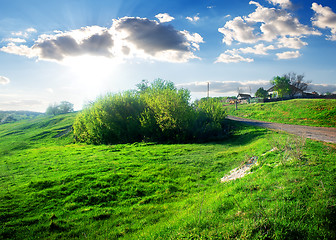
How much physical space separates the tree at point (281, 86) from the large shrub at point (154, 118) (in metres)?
62.0

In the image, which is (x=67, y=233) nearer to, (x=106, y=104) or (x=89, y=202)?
(x=89, y=202)

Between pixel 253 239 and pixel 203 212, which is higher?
pixel 253 239

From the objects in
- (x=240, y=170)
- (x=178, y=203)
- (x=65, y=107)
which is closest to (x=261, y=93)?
(x=240, y=170)

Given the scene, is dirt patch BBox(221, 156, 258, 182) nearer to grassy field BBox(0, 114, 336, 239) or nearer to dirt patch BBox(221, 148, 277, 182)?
dirt patch BBox(221, 148, 277, 182)

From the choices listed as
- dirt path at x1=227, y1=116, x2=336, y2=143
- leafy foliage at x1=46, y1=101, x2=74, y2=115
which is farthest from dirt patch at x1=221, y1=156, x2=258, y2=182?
leafy foliage at x1=46, y1=101, x2=74, y2=115

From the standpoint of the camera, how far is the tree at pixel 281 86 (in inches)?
3139

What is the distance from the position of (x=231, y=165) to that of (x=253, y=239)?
10.0 m

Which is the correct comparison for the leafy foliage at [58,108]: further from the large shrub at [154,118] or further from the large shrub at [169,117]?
the large shrub at [169,117]

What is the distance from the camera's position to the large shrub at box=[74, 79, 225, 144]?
29.0m

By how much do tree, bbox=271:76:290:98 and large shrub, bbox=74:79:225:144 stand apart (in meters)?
62.0

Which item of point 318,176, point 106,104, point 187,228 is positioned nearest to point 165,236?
point 187,228

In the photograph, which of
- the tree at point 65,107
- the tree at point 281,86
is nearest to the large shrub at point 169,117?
the tree at point 281,86

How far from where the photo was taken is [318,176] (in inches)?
284

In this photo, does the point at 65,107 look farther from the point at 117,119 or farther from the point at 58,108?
the point at 117,119
